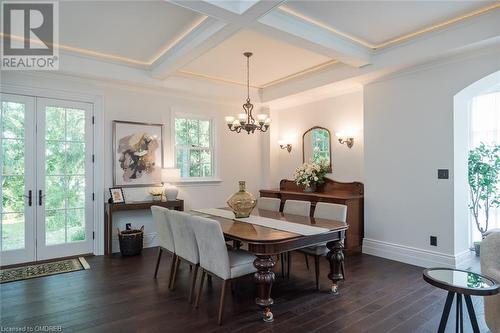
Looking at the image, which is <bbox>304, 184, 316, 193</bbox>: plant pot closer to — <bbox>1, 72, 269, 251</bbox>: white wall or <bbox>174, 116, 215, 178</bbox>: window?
<bbox>1, 72, 269, 251</bbox>: white wall

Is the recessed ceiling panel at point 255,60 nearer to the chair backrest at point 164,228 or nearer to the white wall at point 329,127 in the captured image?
the white wall at point 329,127

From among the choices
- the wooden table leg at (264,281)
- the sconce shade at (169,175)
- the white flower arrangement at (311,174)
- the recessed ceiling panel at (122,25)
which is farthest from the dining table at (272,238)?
the recessed ceiling panel at (122,25)

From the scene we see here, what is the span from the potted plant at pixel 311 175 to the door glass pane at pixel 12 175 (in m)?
4.13

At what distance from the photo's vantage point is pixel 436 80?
396cm

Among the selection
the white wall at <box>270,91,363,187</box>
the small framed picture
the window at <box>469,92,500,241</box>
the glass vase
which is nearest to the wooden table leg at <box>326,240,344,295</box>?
the glass vase

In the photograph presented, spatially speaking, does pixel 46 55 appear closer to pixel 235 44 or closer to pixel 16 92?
pixel 16 92

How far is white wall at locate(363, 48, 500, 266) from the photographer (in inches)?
151

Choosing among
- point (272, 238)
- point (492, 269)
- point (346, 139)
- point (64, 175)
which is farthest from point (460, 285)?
point (64, 175)

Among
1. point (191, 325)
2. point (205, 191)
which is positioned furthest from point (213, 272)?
point (205, 191)

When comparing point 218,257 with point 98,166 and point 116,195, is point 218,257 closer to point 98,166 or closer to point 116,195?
point 116,195

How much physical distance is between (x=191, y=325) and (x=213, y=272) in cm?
45

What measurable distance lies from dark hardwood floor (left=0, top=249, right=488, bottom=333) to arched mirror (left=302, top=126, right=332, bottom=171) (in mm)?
2309

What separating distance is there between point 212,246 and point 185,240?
1.62 ft

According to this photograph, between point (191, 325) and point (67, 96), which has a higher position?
point (67, 96)
